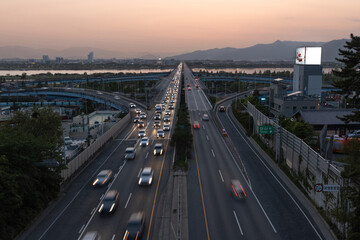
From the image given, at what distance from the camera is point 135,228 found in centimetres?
1892

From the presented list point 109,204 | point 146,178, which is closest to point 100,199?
point 109,204

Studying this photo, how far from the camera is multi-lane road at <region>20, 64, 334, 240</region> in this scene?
1978cm

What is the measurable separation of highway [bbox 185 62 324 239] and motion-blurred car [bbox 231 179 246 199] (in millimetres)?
462

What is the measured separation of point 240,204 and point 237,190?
199 cm

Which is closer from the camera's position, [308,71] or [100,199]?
[100,199]

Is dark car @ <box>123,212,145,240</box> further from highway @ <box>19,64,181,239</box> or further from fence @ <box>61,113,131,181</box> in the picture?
fence @ <box>61,113,131,181</box>

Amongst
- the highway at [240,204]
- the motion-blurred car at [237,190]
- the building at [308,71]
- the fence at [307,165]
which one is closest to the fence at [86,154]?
the highway at [240,204]

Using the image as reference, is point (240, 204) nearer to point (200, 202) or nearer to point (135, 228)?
point (200, 202)

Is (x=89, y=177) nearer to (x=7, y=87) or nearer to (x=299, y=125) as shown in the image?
(x=299, y=125)

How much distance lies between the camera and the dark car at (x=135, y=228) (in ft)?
60.7

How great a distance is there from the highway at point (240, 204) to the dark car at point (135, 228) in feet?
11.0

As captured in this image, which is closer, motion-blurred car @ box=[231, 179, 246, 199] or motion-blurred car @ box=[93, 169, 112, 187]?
motion-blurred car @ box=[231, 179, 246, 199]

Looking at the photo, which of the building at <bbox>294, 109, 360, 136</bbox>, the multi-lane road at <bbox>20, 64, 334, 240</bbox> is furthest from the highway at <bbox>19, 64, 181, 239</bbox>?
the building at <bbox>294, 109, 360, 136</bbox>

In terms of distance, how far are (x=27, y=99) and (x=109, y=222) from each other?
108634 millimetres
